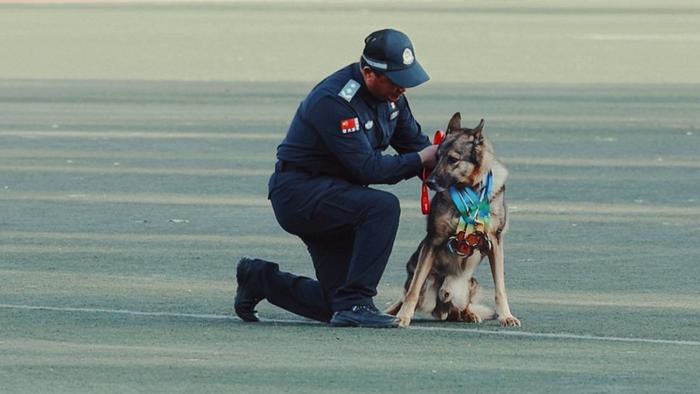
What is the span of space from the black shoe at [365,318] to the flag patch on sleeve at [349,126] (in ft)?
2.90

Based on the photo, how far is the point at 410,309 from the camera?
34.7 feet

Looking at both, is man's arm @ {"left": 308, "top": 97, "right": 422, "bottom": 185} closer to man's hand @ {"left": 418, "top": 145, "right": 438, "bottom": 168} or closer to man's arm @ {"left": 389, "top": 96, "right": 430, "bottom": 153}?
man's hand @ {"left": 418, "top": 145, "right": 438, "bottom": 168}

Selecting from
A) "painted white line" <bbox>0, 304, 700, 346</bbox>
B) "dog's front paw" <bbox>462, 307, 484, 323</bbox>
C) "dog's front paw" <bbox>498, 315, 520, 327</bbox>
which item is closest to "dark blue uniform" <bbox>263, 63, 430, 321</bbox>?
"painted white line" <bbox>0, 304, 700, 346</bbox>

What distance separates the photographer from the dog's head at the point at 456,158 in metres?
10.5

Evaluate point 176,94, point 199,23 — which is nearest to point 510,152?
point 176,94

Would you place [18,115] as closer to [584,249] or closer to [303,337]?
[584,249]

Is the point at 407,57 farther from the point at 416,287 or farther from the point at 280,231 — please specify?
the point at 280,231

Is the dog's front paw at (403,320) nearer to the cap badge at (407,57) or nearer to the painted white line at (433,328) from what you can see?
the painted white line at (433,328)

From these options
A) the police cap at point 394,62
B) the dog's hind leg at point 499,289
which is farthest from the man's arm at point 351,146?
the dog's hind leg at point 499,289

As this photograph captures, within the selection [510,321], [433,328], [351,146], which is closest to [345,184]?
[351,146]

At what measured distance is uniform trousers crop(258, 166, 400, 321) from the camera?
34.2ft

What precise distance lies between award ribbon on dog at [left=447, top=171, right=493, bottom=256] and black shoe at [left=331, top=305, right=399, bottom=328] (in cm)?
51

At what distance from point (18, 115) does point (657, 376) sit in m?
16.5

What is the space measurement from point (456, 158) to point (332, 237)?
763 mm
